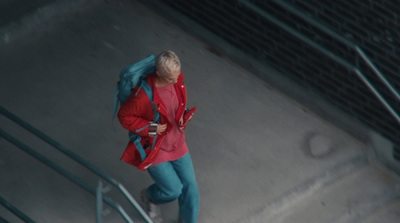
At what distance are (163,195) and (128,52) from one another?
2307 mm

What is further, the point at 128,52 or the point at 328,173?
the point at 128,52

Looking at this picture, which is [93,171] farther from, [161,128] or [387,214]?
[387,214]

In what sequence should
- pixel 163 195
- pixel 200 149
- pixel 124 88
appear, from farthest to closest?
pixel 200 149 < pixel 163 195 < pixel 124 88

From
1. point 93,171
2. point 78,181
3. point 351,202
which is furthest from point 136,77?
point 351,202

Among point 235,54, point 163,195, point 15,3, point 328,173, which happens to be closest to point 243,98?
point 235,54

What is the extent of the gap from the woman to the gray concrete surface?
50 centimetres

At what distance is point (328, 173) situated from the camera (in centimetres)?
827

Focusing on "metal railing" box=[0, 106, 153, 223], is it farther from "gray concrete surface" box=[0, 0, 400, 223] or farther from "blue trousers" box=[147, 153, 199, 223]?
"gray concrete surface" box=[0, 0, 400, 223]

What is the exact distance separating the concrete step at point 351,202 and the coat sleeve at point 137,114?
160 cm

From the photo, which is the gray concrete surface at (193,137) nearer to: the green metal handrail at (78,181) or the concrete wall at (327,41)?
the concrete wall at (327,41)

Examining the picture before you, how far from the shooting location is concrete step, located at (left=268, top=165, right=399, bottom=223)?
26.2 feet

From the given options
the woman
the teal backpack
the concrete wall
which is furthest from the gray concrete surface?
the teal backpack

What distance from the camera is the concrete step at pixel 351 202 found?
8.00 metres

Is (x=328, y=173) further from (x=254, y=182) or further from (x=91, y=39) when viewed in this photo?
(x=91, y=39)
